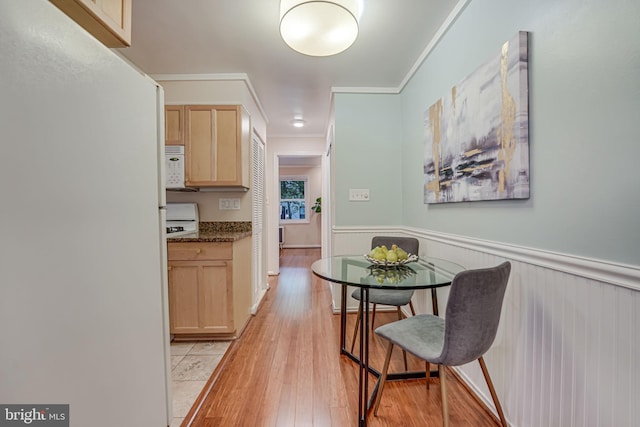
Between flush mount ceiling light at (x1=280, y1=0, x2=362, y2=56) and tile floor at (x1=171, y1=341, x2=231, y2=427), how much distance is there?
7.03 ft

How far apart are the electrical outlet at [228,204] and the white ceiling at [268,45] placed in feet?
4.06

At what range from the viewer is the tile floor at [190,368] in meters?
1.52

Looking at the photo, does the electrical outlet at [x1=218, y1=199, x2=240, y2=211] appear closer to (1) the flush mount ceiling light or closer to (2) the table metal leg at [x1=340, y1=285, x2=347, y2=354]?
(2) the table metal leg at [x1=340, y1=285, x2=347, y2=354]

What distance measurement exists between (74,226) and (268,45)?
1984 millimetres

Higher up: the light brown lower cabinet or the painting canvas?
the painting canvas

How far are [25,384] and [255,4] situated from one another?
2050 millimetres

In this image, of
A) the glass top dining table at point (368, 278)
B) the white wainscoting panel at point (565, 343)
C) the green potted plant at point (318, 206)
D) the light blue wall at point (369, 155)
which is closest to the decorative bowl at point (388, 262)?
the glass top dining table at point (368, 278)

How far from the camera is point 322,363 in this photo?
1915 millimetres

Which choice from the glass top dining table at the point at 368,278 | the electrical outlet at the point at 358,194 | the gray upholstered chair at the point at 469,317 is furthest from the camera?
the electrical outlet at the point at 358,194

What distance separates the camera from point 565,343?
39.8 inches

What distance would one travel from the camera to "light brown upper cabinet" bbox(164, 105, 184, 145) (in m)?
2.45

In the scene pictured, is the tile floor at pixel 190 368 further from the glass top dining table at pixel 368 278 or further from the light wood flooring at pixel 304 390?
the glass top dining table at pixel 368 278

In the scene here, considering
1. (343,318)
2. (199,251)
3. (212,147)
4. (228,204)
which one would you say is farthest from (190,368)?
(212,147)

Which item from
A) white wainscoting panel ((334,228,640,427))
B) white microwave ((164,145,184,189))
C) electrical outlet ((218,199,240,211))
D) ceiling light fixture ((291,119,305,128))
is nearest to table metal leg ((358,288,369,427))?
white wainscoting panel ((334,228,640,427))
